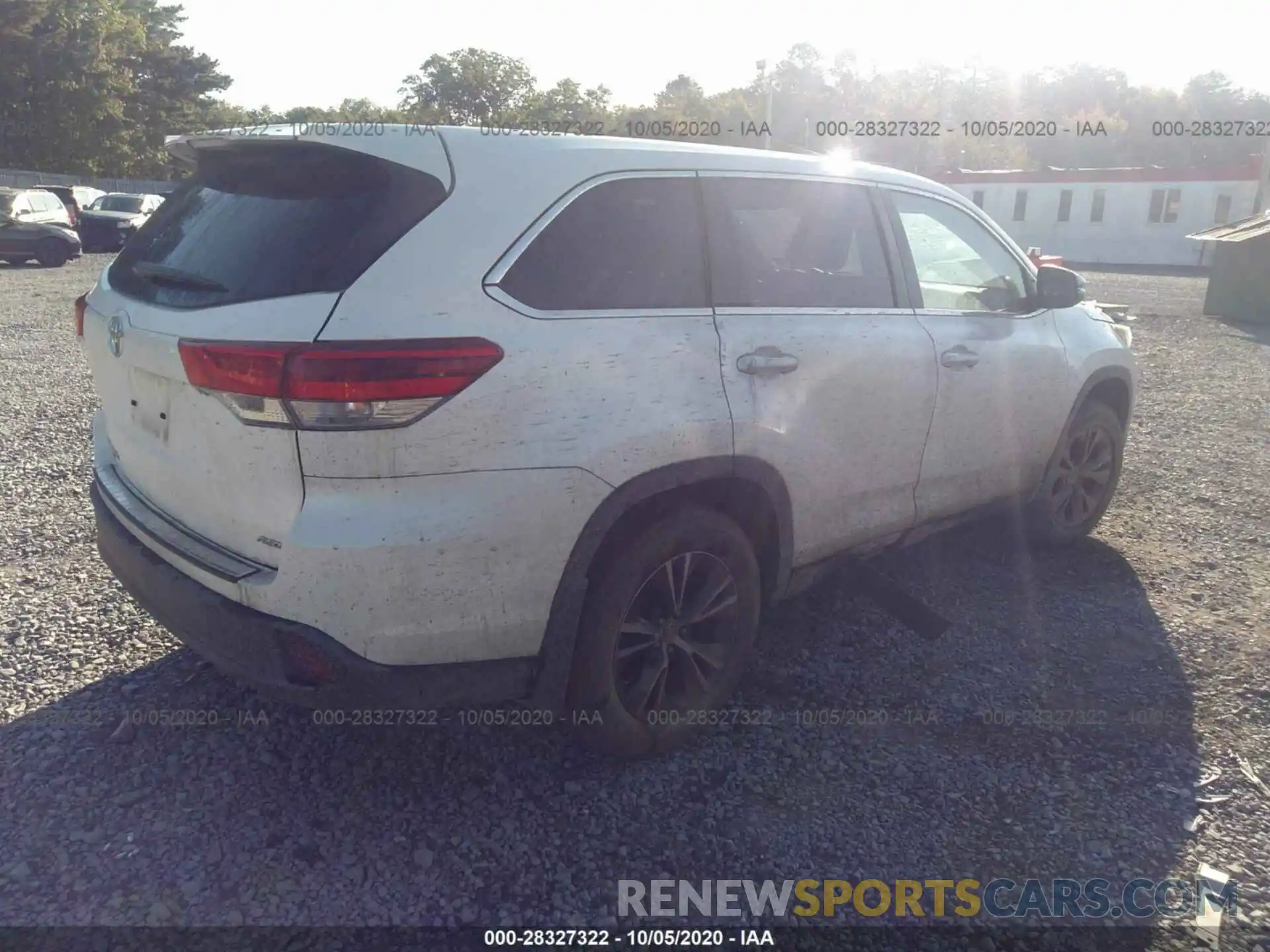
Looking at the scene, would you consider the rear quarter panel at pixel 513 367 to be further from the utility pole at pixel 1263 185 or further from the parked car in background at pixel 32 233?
the utility pole at pixel 1263 185

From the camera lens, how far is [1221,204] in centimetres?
3338

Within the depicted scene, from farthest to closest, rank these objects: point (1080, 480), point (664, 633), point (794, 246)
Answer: point (1080, 480), point (794, 246), point (664, 633)

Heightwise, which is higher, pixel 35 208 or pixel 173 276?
pixel 173 276

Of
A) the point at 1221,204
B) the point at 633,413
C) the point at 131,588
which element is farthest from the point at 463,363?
the point at 1221,204

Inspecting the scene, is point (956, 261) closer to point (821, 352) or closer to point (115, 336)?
point (821, 352)

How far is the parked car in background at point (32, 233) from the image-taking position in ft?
67.0

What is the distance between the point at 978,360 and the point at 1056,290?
75 cm

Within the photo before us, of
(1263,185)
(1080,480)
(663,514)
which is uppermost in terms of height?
(1263,185)

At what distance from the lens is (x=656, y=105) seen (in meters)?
58.8

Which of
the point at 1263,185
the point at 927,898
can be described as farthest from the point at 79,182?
the point at 927,898

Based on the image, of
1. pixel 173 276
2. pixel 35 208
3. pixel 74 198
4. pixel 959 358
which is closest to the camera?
pixel 173 276

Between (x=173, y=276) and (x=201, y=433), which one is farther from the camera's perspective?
A: (x=173, y=276)

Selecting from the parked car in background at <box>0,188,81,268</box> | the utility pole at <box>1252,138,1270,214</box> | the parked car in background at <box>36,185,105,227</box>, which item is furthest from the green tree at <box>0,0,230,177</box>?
the utility pole at <box>1252,138,1270,214</box>

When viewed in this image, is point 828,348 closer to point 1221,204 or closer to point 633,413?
point 633,413
